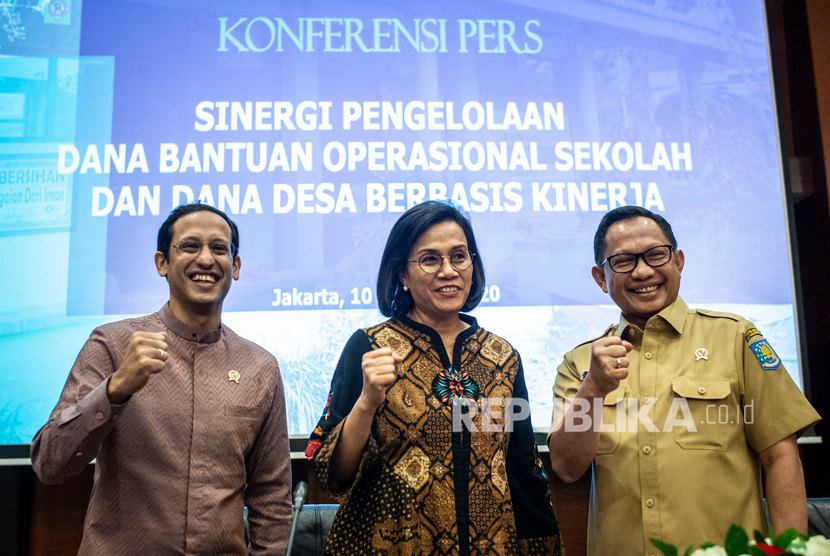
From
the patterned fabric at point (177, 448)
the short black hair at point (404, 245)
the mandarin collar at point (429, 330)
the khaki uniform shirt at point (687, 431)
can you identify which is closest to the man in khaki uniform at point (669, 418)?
the khaki uniform shirt at point (687, 431)

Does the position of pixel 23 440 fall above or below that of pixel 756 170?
below

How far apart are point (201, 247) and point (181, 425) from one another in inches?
19.8

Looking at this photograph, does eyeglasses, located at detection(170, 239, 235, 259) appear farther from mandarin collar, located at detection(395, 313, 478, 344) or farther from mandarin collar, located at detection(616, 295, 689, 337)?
mandarin collar, located at detection(616, 295, 689, 337)

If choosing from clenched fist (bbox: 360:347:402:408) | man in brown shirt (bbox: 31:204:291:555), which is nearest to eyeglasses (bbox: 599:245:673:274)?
clenched fist (bbox: 360:347:402:408)

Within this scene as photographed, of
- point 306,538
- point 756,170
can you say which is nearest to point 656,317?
point 306,538

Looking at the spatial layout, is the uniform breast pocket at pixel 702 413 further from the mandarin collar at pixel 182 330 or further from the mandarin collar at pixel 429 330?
the mandarin collar at pixel 182 330

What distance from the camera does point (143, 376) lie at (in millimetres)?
1458

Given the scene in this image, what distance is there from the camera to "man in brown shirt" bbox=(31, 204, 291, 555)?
5.07 ft

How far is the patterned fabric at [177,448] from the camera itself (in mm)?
1580

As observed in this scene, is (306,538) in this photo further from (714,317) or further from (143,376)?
(714,317)

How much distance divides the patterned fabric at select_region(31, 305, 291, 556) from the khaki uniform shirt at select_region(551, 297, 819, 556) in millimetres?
840

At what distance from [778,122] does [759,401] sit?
1.93 metres

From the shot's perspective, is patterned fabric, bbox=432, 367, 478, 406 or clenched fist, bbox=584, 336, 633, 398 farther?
patterned fabric, bbox=432, 367, 478, 406

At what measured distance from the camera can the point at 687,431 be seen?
1665 millimetres
